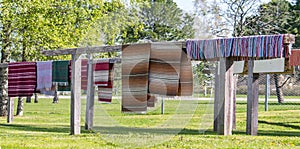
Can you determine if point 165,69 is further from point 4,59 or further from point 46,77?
point 4,59

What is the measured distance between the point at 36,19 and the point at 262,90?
70.3 ft

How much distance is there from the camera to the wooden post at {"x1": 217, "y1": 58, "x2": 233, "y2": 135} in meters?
10.4

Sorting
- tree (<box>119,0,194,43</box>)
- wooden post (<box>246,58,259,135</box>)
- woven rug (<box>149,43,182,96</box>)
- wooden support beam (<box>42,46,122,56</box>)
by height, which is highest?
tree (<box>119,0,194,43</box>)

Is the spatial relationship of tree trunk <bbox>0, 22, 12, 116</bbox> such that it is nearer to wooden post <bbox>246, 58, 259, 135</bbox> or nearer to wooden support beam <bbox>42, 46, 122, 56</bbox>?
wooden support beam <bbox>42, 46, 122, 56</bbox>

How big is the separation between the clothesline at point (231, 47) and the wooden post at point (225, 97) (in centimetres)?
66

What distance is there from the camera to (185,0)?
31297mm

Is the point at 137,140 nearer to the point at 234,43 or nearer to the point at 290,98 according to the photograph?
the point at 234,43

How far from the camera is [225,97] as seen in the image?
10438mm

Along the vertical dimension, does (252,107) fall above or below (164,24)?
below

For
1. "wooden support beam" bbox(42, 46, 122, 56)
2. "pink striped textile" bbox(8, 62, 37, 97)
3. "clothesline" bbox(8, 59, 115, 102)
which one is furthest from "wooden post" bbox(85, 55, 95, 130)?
"wooden support beam" bbox(42, 46, 122, 56)

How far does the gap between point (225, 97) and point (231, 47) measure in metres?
1.18

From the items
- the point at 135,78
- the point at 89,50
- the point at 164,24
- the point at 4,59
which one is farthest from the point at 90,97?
the point at 164,24

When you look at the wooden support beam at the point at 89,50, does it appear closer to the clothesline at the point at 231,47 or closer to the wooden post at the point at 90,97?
the wooden post at the point at 90,97

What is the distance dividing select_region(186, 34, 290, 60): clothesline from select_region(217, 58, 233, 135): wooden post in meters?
0.66
